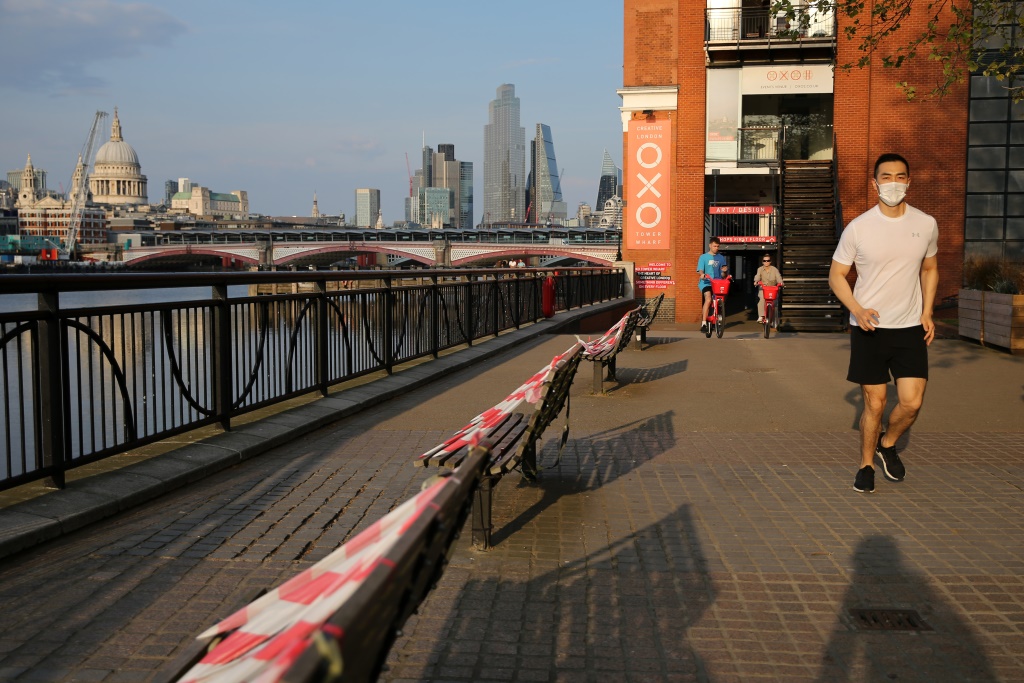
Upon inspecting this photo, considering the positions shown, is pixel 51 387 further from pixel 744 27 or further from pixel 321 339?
pixel 744 27

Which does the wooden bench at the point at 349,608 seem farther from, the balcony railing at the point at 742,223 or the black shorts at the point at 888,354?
the balcony railing at the point at 742,223

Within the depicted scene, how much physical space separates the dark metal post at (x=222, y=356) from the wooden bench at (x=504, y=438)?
2.54m

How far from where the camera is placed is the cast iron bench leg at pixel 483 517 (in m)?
5.01

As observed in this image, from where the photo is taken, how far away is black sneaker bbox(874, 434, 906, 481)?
652 centimetres

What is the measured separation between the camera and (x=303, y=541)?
5.13m

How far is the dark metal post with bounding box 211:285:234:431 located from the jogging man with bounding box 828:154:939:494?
455 centimetres

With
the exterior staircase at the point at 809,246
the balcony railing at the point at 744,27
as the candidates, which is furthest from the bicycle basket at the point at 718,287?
the balcony railing at the point at 744,27

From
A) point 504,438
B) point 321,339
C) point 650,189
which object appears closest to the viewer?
point 504,438

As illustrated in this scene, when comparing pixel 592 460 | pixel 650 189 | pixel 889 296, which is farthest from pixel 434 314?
pixel 650 189

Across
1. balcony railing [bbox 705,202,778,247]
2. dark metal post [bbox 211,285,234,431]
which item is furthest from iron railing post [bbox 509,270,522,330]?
balcony railing [bbox 705,202,778,247]

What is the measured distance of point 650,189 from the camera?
1419 inches

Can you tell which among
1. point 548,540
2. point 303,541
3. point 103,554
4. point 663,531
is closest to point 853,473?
point 663,531

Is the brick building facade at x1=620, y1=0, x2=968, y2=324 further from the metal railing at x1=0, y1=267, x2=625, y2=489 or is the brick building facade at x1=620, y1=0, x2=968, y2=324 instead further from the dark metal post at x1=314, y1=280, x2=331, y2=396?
the dark metal post at x1=314, y1=280, x2=331, y2=396

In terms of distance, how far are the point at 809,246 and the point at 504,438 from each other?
83.7 ft
